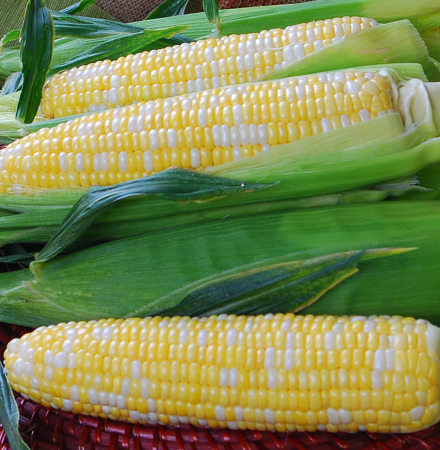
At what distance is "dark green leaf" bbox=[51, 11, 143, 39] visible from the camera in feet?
4.68

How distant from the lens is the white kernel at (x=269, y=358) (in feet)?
2.87

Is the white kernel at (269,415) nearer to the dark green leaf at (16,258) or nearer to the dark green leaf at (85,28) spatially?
the dark green leaf at (16,258)

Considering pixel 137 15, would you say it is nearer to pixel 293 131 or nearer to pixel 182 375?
pixel 293 131

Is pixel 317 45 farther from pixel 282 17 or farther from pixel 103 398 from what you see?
pixel 103 398

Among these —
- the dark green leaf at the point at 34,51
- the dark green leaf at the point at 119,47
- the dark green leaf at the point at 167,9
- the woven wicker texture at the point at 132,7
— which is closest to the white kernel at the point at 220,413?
the dark green leaf at the point at 34,51

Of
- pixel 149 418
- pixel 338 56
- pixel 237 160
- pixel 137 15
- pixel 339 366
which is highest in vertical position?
pixel 137 15

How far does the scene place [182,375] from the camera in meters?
0.91

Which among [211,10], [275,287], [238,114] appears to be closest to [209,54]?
[211,10]

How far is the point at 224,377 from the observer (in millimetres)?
888

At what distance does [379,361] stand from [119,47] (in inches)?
44.7

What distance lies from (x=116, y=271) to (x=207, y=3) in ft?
2.62

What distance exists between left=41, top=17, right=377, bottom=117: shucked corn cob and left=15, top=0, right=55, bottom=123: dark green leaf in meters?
0.10

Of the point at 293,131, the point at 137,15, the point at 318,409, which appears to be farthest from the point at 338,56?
the point at 137,15

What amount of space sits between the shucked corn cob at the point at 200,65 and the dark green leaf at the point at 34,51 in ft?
0.34
